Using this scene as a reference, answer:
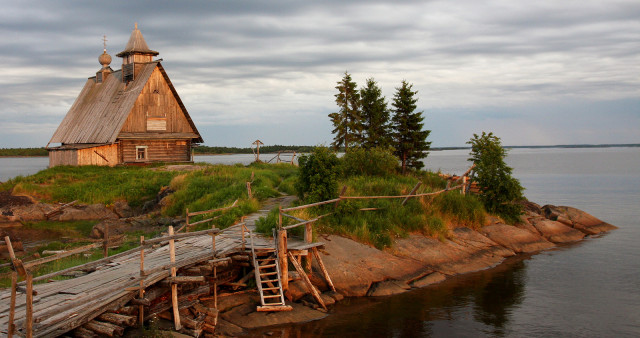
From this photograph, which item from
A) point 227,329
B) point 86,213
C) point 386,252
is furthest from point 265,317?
point 86,213

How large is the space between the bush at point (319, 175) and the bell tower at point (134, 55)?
28243 mm

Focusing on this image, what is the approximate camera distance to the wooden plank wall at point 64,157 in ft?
138

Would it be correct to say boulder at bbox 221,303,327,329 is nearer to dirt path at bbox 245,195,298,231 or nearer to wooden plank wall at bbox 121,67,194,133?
dirt path at bbox 245,195,298,231

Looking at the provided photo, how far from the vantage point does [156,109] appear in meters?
43.3

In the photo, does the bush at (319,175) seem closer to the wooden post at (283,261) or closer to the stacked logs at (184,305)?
the wooden post at (283,261)

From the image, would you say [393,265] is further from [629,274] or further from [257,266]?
[629,274]

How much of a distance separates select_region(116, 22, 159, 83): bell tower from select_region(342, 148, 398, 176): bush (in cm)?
2282

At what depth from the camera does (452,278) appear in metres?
20.0

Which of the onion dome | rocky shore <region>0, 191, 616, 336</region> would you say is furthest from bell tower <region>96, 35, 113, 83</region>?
rocky shore <region>0, 191, 616, 336</region>

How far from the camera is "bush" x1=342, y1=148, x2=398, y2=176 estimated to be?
32.1 m

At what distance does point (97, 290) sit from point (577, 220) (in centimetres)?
2801

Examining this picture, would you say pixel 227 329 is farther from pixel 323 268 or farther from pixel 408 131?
pixel 408 131

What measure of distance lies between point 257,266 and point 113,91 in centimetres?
3662

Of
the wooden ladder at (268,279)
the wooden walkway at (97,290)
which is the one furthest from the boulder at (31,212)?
the wooden ladder at (268,279)
